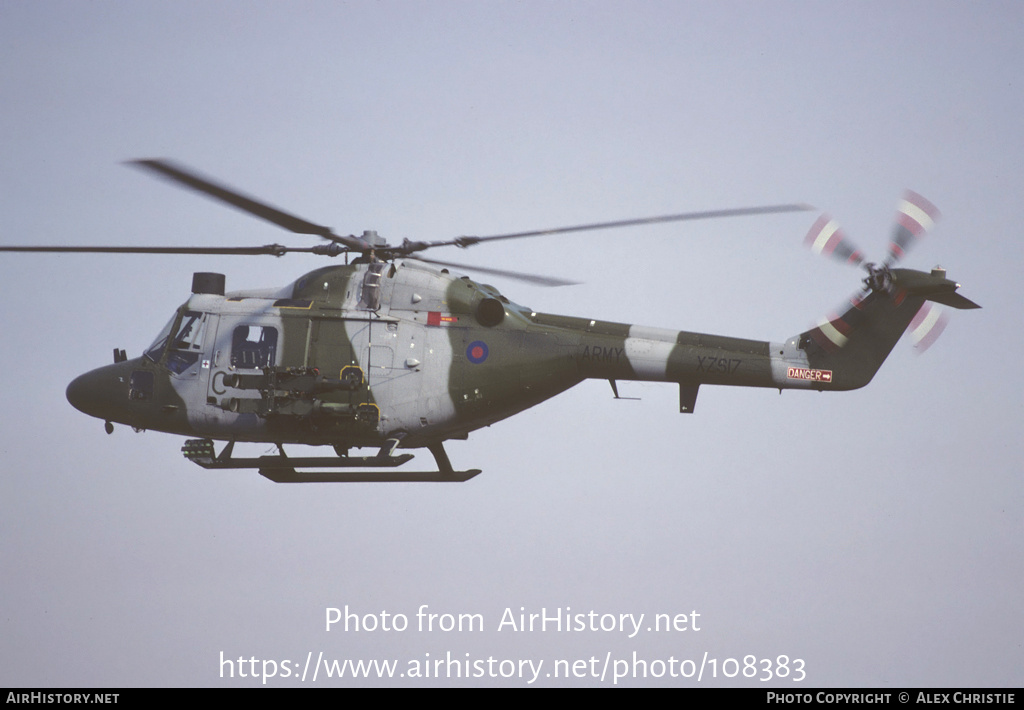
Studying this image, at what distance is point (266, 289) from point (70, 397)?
3.83 meters

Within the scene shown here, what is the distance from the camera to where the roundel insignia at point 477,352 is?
19.7 metres

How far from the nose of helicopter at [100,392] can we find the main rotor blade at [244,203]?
419 cm

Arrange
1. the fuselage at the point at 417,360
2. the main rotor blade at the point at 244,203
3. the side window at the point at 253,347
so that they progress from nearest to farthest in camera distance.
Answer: the main rotor blade at the point at 244,203 < the fuselage at the point at 417,360 < the side window at the point at 253,347

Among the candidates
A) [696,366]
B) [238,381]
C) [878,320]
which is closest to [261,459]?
[238,381]

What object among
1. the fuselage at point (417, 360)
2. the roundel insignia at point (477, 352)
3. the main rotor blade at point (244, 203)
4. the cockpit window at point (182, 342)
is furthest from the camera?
the cockpit window at point (182, 342)

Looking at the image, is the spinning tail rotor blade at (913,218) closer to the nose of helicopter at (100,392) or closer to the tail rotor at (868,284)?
the tail rotor at (868,284)

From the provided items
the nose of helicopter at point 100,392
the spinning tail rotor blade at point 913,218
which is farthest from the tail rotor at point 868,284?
the nose of helicopter at point 100,392

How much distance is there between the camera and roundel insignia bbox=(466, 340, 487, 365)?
19656 millimetres

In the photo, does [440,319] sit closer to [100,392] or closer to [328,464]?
[328,464]

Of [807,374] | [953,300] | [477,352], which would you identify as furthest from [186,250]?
[953,300]

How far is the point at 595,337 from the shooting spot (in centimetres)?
1967

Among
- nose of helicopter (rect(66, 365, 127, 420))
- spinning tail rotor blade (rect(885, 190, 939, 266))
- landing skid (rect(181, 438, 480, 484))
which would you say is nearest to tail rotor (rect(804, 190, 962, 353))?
spinning tail rotor blade (rect(885, 190, 939, 266))

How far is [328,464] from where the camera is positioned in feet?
64.6

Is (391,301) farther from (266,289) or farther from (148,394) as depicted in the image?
(148,394)
